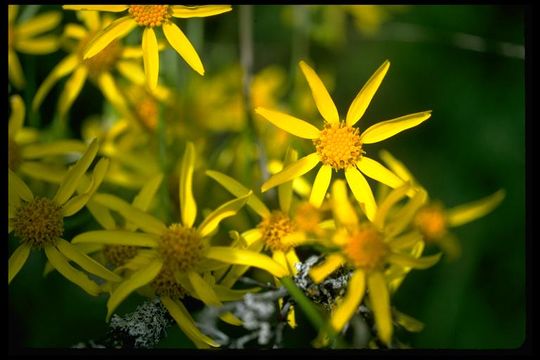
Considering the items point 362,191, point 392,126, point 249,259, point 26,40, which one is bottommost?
point 249,259

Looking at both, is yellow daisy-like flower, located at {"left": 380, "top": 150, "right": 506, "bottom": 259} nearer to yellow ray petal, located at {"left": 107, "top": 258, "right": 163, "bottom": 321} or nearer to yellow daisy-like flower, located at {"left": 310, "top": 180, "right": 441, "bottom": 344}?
yellow daisy-like flower, located at {"left": 310, "top": 180, "right": 441, "bottom": 344}

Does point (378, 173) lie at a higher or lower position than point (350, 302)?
higher

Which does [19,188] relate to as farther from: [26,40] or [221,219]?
[26,40]

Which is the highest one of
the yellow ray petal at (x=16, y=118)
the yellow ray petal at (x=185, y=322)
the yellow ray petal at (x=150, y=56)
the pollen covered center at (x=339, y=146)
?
the yellow ray petal at (x=150, y=56)

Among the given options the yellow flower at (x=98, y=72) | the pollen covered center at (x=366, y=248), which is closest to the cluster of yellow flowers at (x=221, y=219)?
the pollen covered center at (x=366, y=248)

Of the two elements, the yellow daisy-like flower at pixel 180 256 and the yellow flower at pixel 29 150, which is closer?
the yellow daisy-like flower at pixel 180 256

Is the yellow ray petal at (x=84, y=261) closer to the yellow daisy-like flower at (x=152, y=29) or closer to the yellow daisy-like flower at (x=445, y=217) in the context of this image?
the yellow daisy-like flower at (x=152, y=29)

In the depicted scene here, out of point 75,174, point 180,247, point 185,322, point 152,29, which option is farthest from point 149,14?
point 185,322
